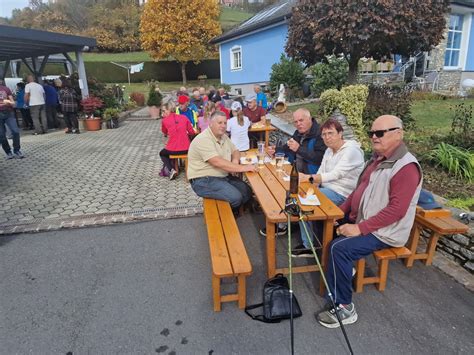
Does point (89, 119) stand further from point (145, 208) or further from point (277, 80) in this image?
point (145, 208)

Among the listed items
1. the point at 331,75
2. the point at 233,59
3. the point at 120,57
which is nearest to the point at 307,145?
the point at 331,75

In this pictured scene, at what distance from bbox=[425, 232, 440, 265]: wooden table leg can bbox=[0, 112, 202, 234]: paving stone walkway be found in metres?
2.78

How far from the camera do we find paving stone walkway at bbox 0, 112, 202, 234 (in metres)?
4.54

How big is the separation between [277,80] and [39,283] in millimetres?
12109

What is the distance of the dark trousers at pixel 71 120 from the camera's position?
1147 cm

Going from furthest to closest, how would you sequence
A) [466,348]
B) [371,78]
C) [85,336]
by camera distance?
[371,78] → [85,336] → [466,348]

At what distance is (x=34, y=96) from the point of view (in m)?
10.4

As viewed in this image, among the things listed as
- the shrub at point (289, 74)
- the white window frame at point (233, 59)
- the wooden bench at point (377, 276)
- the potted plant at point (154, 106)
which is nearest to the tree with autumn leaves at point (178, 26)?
the white window frame at point (233, 59)

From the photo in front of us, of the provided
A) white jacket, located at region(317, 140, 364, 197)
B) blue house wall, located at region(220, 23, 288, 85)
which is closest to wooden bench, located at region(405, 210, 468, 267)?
white jacket, located at region(317, 140, 364, 197)

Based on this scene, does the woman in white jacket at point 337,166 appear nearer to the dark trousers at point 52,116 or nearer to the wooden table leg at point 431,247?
the wooden table leg at point 431,247

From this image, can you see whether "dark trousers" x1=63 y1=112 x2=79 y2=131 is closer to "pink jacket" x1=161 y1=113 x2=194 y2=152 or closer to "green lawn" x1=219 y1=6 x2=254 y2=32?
"pink jacket" x1=161 y1=113 x2=194 y2=152

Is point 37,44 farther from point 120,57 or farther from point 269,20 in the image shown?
point 120,57

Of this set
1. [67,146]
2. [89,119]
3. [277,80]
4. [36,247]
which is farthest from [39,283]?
[277,80]

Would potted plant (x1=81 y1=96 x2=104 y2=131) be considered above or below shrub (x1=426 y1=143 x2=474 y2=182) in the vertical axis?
above
